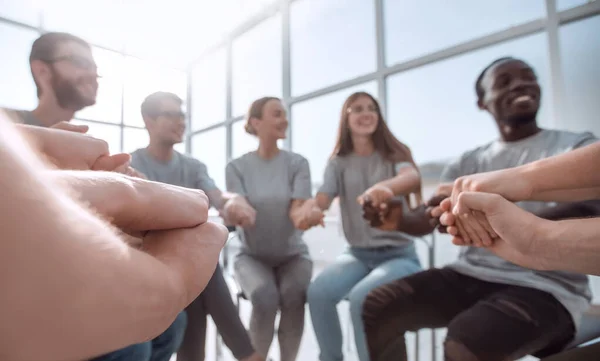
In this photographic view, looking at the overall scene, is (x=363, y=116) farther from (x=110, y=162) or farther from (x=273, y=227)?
(x=110, y=162)

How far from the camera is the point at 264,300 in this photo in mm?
1097

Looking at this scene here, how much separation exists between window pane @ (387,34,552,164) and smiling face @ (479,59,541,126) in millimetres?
485

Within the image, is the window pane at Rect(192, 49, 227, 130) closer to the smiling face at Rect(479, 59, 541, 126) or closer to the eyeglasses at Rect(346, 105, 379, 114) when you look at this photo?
the eyeglasses at Rect(346, 105, 379, 114)

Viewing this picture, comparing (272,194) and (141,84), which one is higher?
(141,84)

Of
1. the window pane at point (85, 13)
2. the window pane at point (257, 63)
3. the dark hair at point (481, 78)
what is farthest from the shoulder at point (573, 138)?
the window pane at point (257, 63)

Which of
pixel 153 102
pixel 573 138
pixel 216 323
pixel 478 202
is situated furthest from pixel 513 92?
pixel 153 102

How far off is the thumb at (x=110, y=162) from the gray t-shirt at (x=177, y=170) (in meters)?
0.79

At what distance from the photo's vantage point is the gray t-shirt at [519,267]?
2.48 ft

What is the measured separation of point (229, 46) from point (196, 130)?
1016 millimetres

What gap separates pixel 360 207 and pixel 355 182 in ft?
0.34

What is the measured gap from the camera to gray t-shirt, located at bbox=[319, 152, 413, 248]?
4.05ft

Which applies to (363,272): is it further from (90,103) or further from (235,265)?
(90,103)

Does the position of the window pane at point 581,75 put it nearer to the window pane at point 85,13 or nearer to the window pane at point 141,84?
the window pane at point 141,84

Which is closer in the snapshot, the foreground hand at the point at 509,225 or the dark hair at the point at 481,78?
the foreground hand at the point at 509,225
